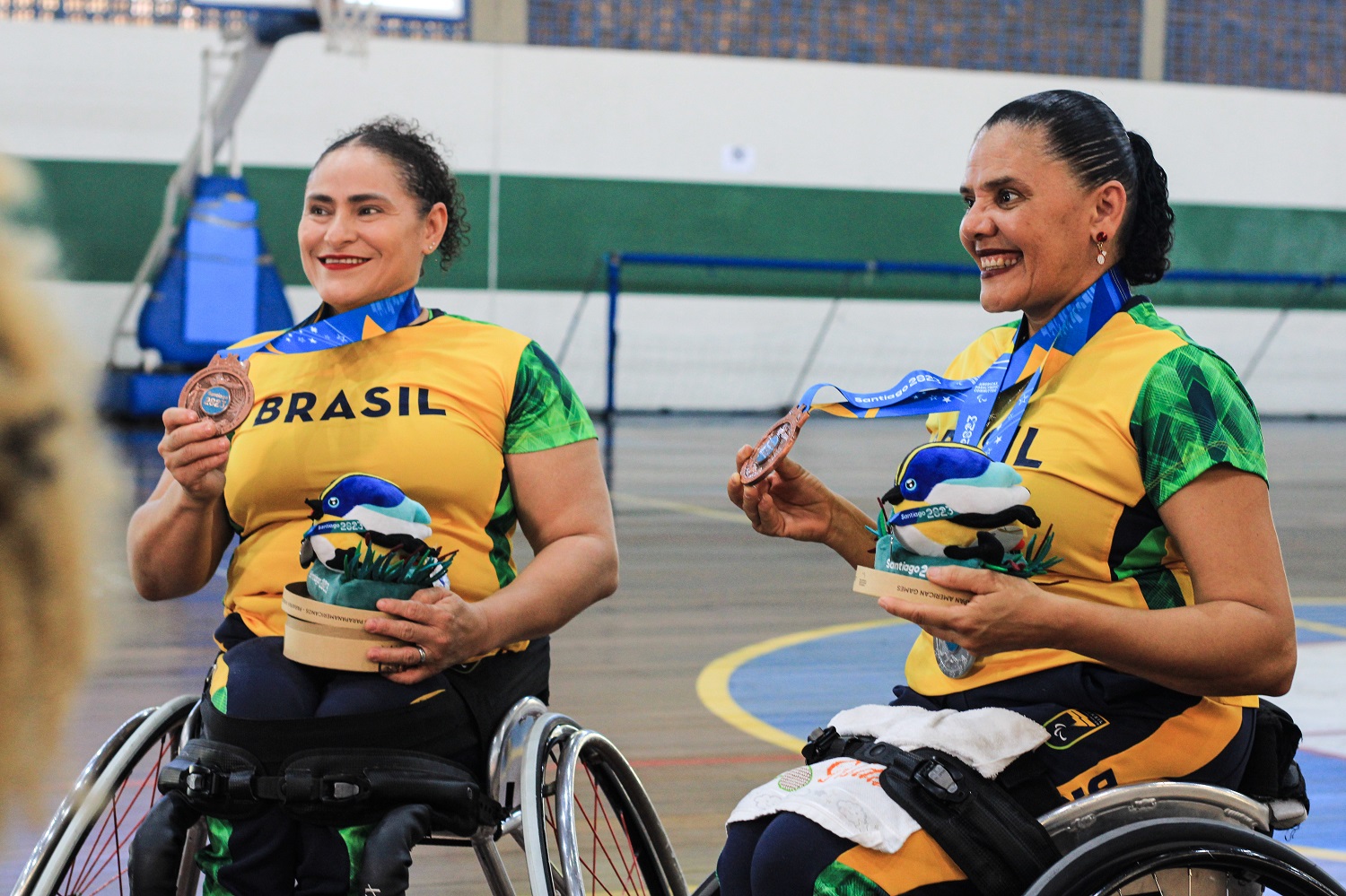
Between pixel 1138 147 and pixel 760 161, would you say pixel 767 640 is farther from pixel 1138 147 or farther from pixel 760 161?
pixel 760 161

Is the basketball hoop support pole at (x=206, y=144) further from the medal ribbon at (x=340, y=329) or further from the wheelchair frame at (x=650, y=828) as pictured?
the wheelchair frame at (x=650, y=828)

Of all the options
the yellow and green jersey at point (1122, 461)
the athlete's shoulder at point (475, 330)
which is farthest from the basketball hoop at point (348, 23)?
the yellow and green jersey at point (1122, 461)

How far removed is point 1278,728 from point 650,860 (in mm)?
678

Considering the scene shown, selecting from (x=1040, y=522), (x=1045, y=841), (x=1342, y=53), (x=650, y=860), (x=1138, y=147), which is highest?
(x=1342, y=53)

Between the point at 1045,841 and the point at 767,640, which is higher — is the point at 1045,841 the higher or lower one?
the higher one

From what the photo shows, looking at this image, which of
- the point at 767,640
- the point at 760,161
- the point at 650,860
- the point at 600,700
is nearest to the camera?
the point at 650,860

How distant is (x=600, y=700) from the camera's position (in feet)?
10.6

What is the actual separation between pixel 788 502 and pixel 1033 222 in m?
0.38

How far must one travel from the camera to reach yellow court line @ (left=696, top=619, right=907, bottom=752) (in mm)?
3033

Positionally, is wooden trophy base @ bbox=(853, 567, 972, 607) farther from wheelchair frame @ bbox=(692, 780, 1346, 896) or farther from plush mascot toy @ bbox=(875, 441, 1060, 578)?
wheelchair frame @ bbox=(692, 780, 1346, 896)

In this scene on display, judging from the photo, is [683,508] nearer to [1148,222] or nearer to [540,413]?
[540,413]

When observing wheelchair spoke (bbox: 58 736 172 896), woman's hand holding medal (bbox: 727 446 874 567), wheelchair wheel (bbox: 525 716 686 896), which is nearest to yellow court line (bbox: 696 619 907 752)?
wheelchair wheel (bbox: 525 716 686 896)

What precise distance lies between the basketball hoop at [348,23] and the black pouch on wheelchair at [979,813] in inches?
334

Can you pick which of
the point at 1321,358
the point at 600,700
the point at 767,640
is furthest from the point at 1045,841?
the point at 1321,358
